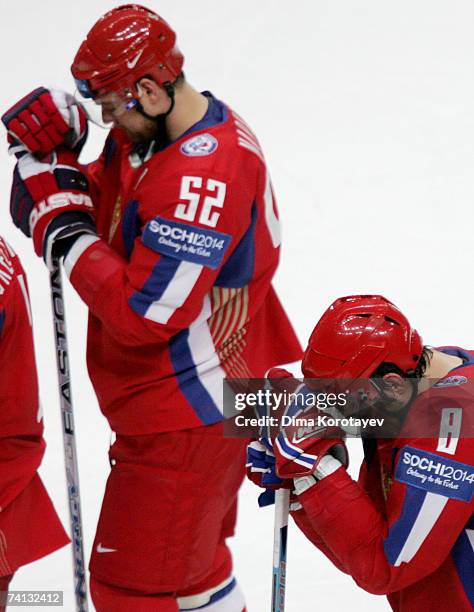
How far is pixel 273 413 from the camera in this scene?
6.99 ft

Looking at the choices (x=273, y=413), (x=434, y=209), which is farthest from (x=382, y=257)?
(x=273, y=413)

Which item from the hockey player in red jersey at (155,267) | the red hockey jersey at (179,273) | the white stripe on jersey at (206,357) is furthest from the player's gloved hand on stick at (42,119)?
the white stripe on jersey at (206,357)

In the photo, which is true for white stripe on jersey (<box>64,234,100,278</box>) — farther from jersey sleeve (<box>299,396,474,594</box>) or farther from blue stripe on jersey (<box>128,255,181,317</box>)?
jersey sleeve (<box>299,396,474,594</box>)

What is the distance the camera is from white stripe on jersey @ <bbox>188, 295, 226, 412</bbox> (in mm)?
2379

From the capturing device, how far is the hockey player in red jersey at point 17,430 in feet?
7.36

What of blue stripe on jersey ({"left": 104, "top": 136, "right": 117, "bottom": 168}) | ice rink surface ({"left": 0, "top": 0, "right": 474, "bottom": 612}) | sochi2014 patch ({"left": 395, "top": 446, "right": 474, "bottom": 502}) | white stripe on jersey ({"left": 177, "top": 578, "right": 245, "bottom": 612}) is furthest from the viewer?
→ ice rink surface ({"left": 0, "top": 0, "right": 474, "bottom": 612})

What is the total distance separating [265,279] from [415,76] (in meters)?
2.47

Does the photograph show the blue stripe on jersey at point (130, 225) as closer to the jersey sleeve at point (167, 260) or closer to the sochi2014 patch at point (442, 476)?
the jersey sleeve at point (167, 260)

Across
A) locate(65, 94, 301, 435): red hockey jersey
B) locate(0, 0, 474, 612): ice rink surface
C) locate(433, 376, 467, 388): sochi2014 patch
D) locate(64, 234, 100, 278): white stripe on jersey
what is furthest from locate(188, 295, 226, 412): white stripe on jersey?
locate(0, 0, 474, 612): ice rink surface

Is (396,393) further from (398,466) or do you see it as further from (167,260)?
(167,260)

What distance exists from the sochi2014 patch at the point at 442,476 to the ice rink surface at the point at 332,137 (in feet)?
5.12

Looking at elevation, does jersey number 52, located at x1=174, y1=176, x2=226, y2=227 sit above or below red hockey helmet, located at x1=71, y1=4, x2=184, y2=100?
below

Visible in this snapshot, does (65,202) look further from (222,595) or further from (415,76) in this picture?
(415,76)

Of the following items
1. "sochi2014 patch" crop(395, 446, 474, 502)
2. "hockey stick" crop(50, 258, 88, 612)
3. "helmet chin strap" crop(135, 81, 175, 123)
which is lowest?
Answer: "hockey stick" crop(50, 258, 88, 612)
